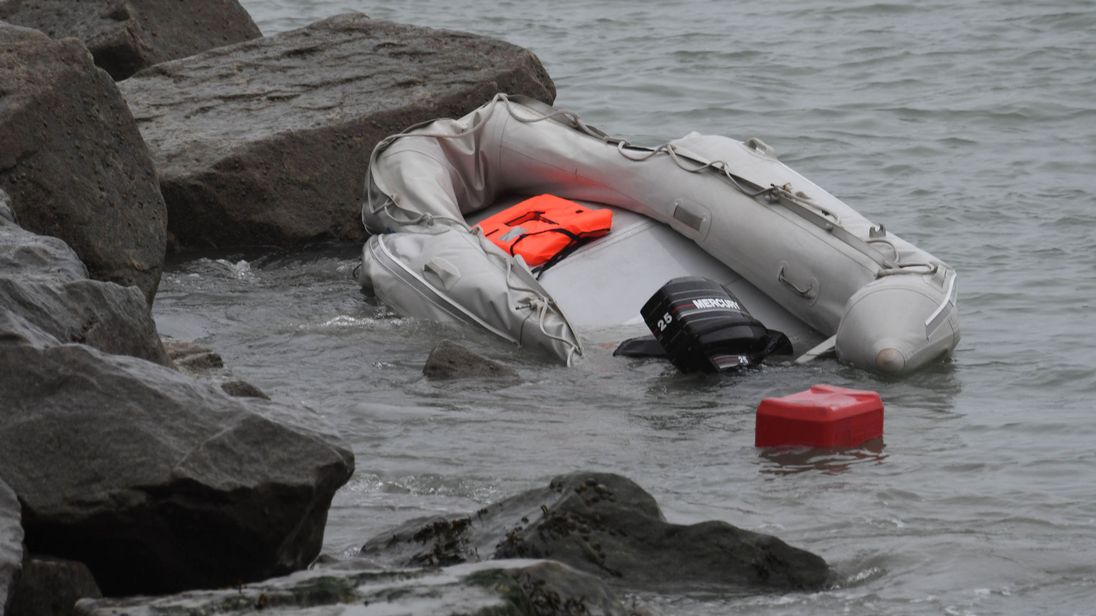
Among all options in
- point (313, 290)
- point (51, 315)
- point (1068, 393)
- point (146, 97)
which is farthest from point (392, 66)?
point (51, 315)

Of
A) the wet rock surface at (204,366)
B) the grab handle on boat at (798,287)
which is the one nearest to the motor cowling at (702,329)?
the grab handle on boat at (798,287)

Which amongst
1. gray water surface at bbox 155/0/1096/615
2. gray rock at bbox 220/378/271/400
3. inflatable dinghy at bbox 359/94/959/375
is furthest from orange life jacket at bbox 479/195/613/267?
gray rock at bbox 220/378/271/400

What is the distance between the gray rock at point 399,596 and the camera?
260 centimetres

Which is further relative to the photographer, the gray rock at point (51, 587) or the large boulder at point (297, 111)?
the large boulder at point (297, 111)

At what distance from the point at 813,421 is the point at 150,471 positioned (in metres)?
2.50

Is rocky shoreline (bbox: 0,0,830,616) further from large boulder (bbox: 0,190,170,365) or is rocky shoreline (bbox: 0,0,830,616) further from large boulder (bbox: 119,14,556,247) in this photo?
large boulder (bbox: 119,14,556,247)

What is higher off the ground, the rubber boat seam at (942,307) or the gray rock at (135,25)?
the gray rock at (135,25)

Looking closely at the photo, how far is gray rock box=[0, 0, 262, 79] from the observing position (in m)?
9.14

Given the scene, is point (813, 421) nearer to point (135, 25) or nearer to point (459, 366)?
point (459, 366)

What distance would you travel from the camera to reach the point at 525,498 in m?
3.63

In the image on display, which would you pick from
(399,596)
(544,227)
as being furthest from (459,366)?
(399,596)

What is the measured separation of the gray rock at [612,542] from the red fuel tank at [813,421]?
1298mm

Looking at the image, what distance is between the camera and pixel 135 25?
9250 millimetres

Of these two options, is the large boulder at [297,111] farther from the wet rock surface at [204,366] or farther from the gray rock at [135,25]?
the wet rock surface at [204,366]
